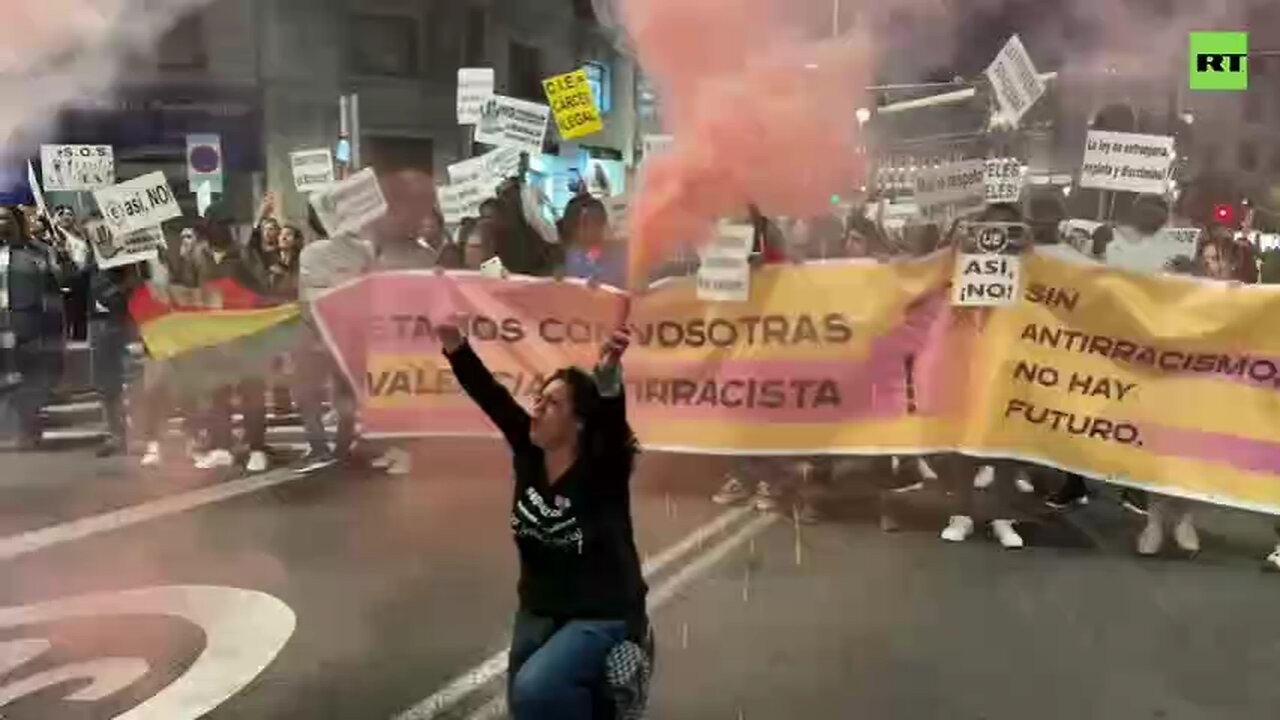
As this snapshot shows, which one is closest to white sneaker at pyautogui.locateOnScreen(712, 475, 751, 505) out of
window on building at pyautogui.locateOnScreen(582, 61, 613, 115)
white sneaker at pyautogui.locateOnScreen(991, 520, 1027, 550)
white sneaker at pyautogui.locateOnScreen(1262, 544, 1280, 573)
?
white sneaker at pyautogui.locateOnScreen(991, 520, 1027, 550)

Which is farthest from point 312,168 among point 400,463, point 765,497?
point 765,497

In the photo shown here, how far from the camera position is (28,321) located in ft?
18.4

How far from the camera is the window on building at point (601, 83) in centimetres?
415

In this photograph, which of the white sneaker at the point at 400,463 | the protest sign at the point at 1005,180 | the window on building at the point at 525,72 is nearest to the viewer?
the window on building at the point at 525,72

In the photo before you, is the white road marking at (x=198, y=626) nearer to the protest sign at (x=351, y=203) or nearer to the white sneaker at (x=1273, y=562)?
the protest sign at (x=351, y=203)

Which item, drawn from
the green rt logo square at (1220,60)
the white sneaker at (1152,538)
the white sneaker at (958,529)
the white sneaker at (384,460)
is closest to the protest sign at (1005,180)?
the green rt logo square at (1220,60)

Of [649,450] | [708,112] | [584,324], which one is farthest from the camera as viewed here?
[649,450]

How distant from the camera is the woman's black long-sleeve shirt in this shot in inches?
117

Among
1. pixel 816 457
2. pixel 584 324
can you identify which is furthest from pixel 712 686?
pixel 816 457

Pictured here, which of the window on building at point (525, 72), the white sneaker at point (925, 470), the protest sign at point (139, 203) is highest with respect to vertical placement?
the window on building at point (525, 72)

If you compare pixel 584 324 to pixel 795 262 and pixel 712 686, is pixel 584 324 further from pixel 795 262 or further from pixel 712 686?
pixel 712 686

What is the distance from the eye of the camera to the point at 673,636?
165 inches

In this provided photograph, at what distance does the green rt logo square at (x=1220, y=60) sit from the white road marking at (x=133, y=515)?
376 cm

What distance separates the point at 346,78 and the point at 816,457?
99.8 inches
